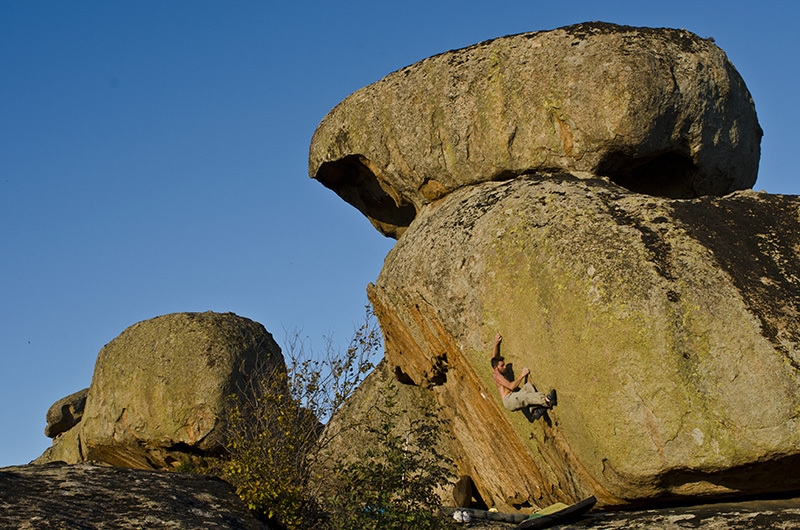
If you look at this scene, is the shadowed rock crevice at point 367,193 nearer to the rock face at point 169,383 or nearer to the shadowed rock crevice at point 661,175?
the shadowed rock crevice at point 661,175

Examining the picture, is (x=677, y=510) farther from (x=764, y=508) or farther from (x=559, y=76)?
(x=559, y=76)

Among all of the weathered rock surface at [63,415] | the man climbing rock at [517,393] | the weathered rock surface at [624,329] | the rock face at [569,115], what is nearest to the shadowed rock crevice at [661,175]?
the rock face at [569,115]

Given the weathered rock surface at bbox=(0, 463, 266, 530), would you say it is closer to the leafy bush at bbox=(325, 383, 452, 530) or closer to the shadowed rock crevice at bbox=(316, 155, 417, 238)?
the leafy bush at bbox=(325, 383, 452, 530)

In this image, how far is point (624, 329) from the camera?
10.1 m

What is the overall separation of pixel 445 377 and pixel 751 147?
544 centimetres

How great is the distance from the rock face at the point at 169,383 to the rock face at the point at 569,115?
5649 millimetres

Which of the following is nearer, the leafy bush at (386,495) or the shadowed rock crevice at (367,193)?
the leafy bush at (386,495)

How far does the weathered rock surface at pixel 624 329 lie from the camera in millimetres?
9672

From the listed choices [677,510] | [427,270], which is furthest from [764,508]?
[427,270]

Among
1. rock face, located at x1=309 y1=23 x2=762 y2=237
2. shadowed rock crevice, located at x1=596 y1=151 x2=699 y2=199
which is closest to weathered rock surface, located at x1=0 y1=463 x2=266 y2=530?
rock face, located at x1=309 y1=23 x2=762 y2=237

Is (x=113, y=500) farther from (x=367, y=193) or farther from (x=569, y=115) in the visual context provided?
(x=569, y=115)

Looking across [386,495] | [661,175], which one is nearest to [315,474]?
[386,495]

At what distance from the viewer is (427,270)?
Answer: 39.8ft

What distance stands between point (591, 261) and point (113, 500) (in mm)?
5711
